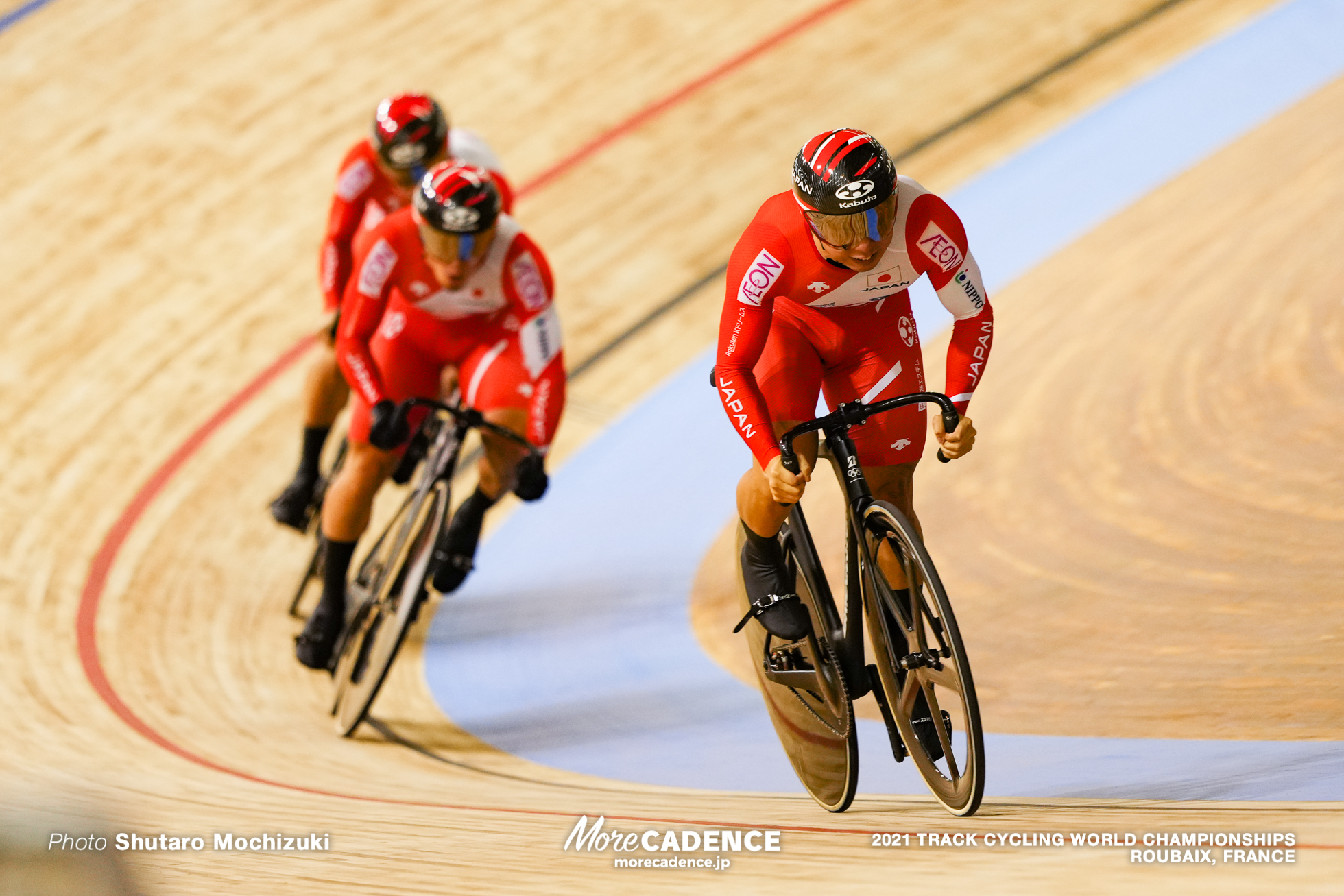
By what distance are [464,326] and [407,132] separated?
2.16 feet

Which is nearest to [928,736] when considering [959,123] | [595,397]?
[595,397]

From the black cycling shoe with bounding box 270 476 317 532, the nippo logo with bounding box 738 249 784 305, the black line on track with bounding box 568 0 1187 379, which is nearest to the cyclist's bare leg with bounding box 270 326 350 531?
the black cycling shoe with bounding box 270 476 317 532

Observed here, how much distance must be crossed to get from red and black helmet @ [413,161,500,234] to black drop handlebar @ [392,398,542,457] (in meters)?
0.44

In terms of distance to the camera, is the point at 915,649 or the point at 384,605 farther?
the point at 384,605

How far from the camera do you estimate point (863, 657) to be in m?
2.59

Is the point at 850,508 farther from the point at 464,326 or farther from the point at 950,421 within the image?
the point at 464,326

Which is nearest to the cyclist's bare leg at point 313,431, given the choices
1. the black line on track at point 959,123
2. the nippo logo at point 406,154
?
the nippo logo at point 406,154

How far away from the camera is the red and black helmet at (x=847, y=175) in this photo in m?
2.29

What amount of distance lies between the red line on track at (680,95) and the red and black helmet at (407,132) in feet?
6.93

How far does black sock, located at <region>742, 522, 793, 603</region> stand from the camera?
8.92 ft

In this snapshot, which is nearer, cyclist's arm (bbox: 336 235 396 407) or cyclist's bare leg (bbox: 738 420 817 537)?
cyclist's bare leg (bbox: 738 420 817 537)

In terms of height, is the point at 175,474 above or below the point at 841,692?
below

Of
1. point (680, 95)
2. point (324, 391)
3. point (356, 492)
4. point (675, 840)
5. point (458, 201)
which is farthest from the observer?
point (680, 95)

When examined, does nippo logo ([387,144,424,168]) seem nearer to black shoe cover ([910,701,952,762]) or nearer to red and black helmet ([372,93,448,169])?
red and black helmet ([372,93,448,169])
